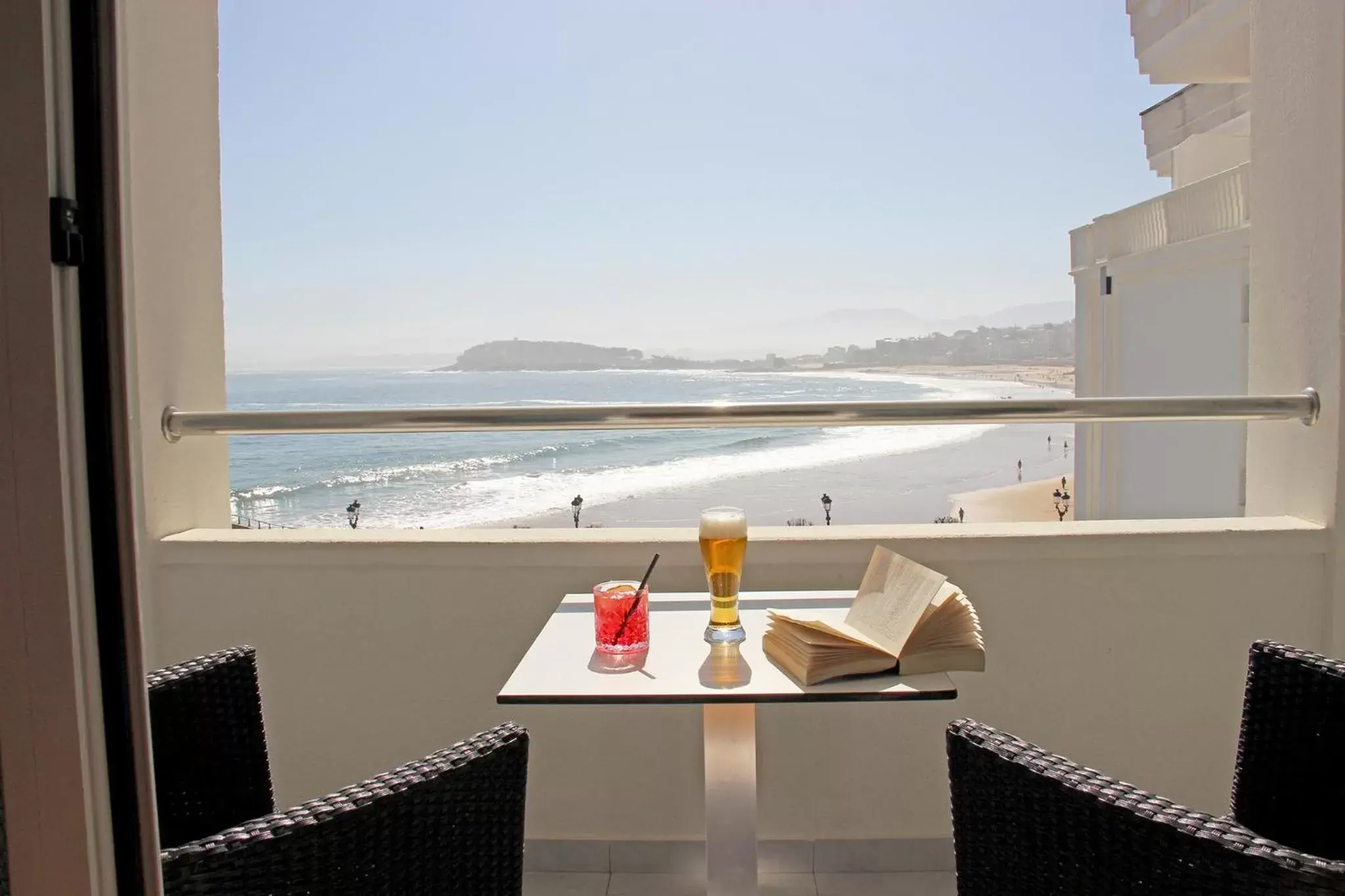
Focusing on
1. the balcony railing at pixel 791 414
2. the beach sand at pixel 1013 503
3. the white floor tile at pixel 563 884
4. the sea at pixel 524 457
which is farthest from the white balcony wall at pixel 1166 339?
the beach sand at pixel 1013 503

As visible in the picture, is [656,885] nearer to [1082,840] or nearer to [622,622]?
[622,622]

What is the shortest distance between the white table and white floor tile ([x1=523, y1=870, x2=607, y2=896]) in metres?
0.68

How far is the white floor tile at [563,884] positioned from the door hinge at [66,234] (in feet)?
5.21

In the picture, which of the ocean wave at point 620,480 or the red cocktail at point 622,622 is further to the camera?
the ocean wave at point 620,480

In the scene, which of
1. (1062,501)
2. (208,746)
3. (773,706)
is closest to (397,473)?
(1062,501)

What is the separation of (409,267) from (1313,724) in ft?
99.7

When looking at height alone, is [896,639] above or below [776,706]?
above

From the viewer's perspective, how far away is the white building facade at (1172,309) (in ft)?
20.9

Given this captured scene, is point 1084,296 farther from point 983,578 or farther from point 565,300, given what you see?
point 565,300

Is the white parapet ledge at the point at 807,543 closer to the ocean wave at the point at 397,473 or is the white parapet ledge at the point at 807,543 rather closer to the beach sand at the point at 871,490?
the beach sand at the point at 871,490

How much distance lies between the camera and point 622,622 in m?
1.15

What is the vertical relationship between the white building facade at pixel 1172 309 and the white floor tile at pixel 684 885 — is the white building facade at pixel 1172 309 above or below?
above

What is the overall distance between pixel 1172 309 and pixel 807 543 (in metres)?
6.77

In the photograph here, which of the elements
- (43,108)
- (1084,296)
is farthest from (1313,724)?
(1084,296)
